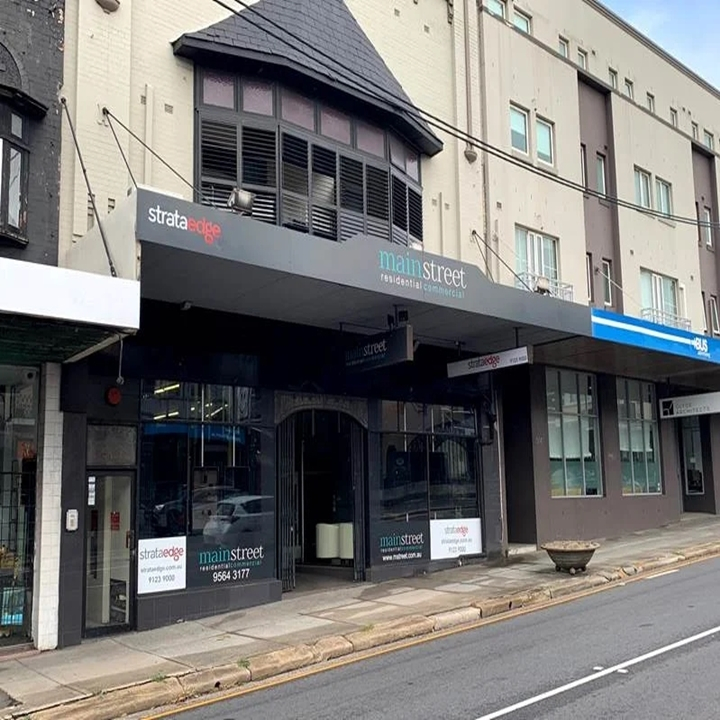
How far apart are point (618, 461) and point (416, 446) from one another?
7065 millimetres

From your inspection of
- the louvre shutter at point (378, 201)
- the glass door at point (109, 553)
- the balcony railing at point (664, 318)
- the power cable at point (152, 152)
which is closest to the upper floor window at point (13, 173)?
the power cable at point (152, 152)

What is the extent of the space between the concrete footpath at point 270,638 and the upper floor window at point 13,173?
5165mm

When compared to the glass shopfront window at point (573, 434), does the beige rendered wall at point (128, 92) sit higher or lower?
higher

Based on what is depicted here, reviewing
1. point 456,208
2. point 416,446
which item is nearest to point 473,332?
point 416,446

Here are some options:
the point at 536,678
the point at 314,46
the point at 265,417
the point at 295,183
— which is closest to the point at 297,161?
the point at 295,183

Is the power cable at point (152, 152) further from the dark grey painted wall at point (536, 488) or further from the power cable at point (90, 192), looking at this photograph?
the dark grey painted wall at point (536, 488)

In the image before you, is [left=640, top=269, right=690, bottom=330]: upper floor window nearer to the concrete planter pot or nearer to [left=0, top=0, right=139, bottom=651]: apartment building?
the concrete planter pot

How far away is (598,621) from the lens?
393 inches

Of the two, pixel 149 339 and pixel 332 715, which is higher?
pixel 149 339

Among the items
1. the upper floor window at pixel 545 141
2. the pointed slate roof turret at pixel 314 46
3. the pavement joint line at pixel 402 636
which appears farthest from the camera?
the upper floor window at pixel 545 141

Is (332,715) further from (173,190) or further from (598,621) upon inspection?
(173,190)

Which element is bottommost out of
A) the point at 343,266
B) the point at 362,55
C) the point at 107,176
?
the point at 343,266

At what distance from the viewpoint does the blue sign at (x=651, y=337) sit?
47.0 ft

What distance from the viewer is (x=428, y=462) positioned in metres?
15.2
